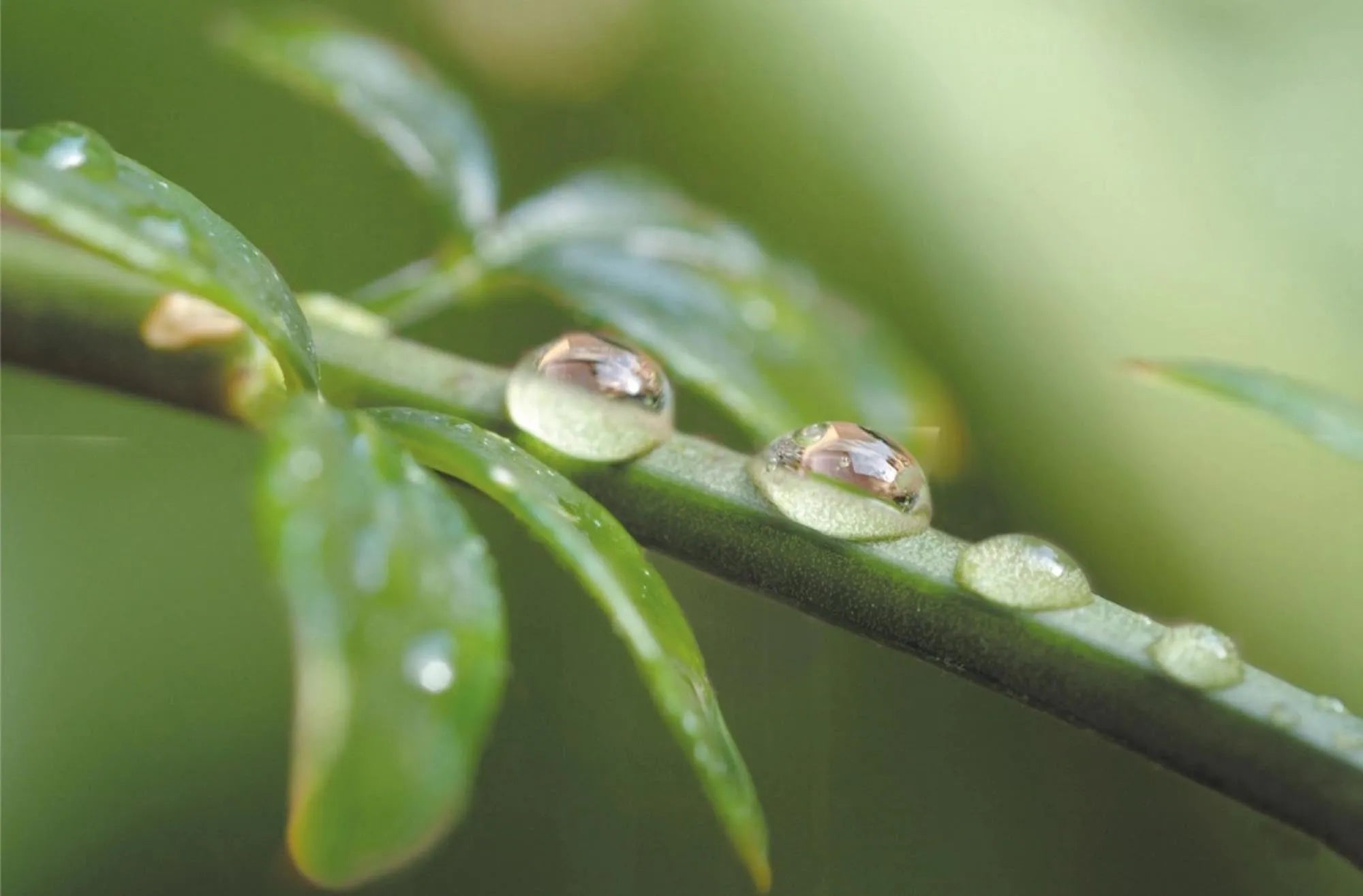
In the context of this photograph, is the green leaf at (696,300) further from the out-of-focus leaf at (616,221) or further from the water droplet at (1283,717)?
the water droplet at (1283,717)

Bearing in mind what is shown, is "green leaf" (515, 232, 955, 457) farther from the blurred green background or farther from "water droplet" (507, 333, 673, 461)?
the blurred green background

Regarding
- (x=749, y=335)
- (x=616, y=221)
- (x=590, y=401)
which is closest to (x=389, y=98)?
(x=616, y=221)

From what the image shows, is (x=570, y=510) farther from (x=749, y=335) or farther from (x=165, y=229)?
(x=749, y=335)

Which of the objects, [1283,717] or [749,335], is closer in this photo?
[1283,717]

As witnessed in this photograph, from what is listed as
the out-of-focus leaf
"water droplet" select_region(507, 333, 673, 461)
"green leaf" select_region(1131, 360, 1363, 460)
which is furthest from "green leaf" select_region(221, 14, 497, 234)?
"green leaf" select_region(1131, 360, 1363, 460)

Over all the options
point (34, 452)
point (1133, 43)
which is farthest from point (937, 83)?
point (34, 452)
